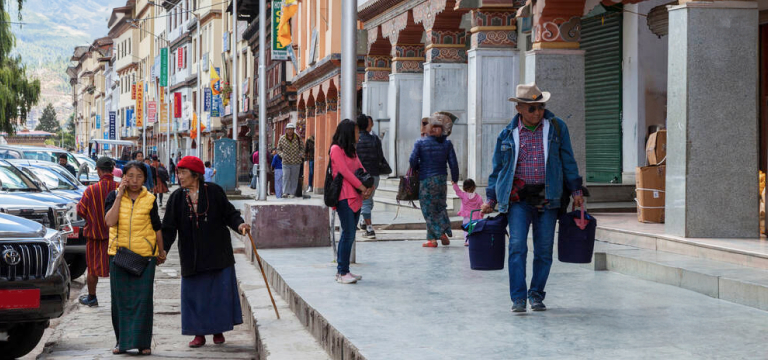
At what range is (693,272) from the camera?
8922mm

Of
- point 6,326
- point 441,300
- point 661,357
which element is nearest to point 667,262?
point 441,300

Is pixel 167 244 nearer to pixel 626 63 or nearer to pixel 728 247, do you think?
pixel 728 247

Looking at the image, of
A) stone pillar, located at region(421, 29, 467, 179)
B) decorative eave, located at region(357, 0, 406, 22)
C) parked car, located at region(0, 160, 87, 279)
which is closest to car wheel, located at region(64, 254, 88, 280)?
parked car, located at region(0, 160, 87, 279)

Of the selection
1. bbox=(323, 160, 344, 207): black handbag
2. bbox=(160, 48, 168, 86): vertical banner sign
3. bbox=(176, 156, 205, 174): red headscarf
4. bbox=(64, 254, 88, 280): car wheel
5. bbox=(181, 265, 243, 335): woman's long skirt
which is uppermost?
bbox=(160, 48, 168, 86): vertical banner sign

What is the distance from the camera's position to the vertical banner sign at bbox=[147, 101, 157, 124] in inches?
3250

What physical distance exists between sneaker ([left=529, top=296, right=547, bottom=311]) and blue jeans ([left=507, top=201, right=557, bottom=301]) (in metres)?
0.04

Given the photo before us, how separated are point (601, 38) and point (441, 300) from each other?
1125 centimetres

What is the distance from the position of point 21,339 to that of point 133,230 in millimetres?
1234

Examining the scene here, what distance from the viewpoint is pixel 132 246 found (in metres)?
8.19

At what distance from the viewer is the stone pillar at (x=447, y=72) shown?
66.9 ft

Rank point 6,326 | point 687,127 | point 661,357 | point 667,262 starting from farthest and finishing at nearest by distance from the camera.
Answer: point 687,127 → point 667,262 → point 6,326 → point 661,357

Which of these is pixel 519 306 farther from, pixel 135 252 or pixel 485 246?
pixel 135 252

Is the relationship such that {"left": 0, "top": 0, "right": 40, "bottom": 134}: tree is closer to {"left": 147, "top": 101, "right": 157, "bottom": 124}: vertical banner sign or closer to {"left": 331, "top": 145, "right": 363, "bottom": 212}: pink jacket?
{"left": 331, "top": 145, "right": 363, "bottom": 212}: pink jacket

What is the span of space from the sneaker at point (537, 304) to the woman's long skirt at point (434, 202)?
17.0ft
